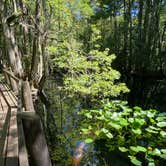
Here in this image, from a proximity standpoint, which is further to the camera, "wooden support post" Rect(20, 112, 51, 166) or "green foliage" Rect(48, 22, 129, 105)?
"green foliage" Rect(48, 22, 129, 105)

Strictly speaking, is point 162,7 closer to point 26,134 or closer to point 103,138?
point 103,138

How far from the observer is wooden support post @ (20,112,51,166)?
4.47 feet

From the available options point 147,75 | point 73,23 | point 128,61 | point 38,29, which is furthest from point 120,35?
point 38,29

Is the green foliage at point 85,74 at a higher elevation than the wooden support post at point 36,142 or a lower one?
lower

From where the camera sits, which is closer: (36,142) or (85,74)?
(36,142)

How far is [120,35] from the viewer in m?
20.1

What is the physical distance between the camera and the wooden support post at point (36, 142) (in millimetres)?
1362

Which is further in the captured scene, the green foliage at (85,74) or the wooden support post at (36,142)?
the green foliage at (85,74)

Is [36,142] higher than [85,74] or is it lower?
higher

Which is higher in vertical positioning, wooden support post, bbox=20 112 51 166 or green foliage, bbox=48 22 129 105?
wooden support post, bbox=20 112 51 166

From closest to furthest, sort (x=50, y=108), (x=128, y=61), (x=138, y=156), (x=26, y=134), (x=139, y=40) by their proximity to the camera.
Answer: (x=26, y=134) < (x=138, y=156) < (x=50, y=108) < (x=139, y=40) < (x=128, y=61)

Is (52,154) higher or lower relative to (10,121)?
lower

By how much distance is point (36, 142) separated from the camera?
137cm

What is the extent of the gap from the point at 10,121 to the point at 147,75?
617 inches
